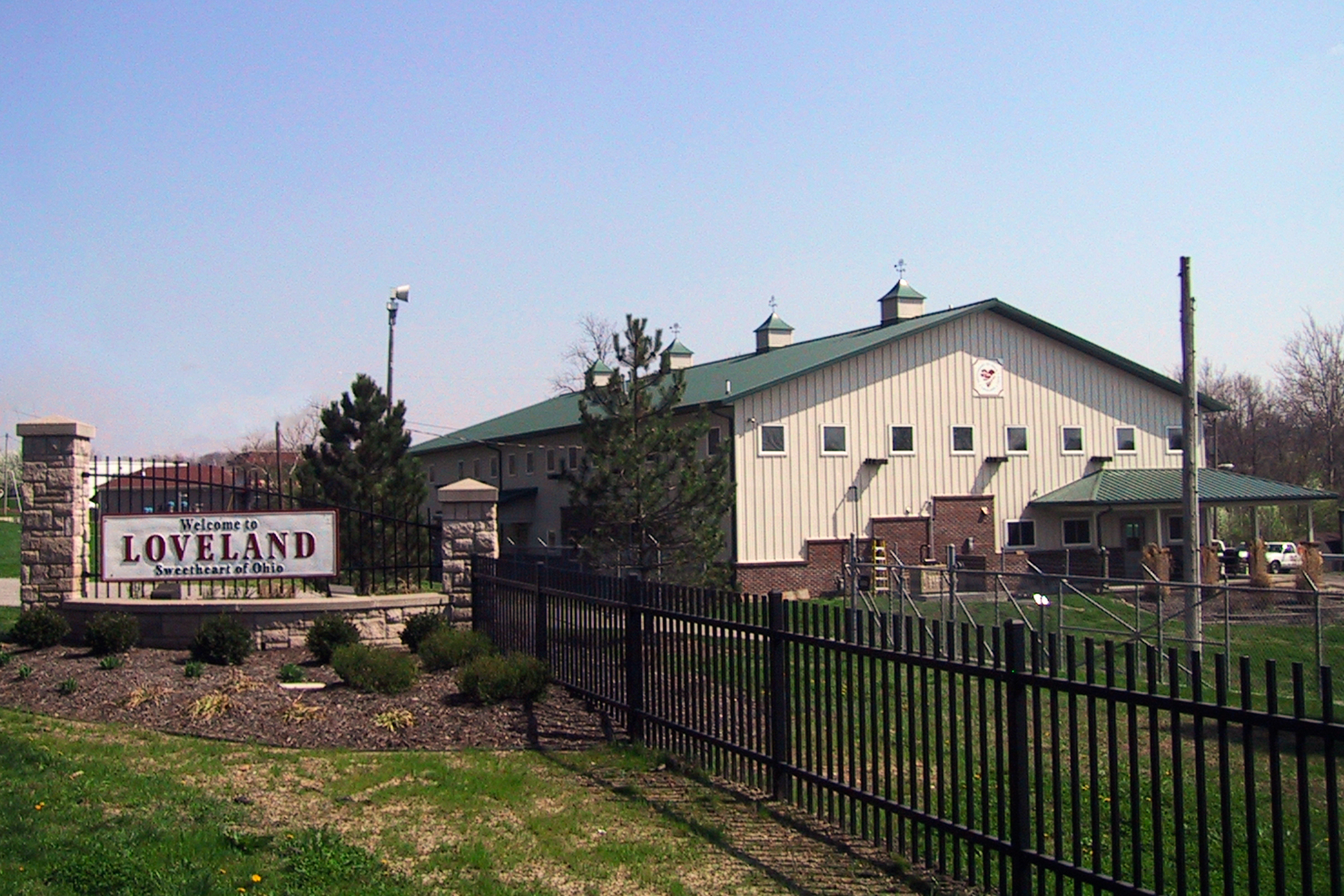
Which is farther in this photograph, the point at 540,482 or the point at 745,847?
the point at 540,482

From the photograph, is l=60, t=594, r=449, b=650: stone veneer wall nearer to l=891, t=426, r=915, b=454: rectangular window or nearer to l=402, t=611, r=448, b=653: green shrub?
l=402, t=611, r=448, b=653: green shrub

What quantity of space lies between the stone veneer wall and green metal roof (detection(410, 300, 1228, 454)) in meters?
15.4

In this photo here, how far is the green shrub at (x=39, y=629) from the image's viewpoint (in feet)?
44.6

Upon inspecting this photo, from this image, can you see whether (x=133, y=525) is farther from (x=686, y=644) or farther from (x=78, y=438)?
(x=686, y=644)

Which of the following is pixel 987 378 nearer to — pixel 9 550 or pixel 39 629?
pixel 39 629

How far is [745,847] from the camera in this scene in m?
6.95

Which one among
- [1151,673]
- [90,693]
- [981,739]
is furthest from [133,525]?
[1151,673]

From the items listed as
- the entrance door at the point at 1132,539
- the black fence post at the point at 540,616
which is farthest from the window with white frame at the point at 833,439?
the black fence post at the point at 540,616

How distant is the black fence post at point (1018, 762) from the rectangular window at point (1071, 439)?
32.8 m

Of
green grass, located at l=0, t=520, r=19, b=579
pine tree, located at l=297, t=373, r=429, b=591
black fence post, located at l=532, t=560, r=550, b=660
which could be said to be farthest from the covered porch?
green grass, located at l=0, t=520, r=19, b=579

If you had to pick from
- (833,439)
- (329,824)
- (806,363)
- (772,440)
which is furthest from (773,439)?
(329,824)

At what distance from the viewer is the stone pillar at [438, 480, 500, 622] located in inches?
611

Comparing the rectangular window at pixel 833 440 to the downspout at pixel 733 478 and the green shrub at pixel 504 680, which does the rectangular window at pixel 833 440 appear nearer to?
the downspout at pixel 733 478

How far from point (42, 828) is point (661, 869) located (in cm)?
340
